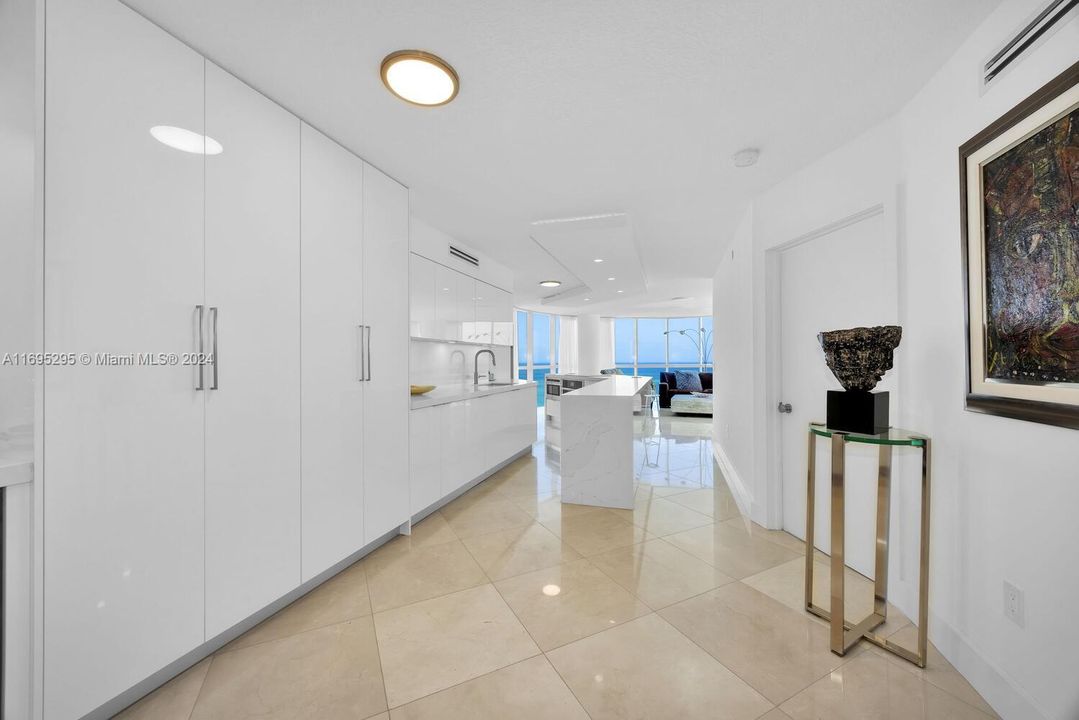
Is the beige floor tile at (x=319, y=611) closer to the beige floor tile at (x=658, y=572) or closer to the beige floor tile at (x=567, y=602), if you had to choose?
the beige floor tile at (x=567, y=602)

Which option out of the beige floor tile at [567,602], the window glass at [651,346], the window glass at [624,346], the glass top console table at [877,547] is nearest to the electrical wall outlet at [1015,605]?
the glass top console table at [877,547]

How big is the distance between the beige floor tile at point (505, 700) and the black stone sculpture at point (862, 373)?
152 centimetres

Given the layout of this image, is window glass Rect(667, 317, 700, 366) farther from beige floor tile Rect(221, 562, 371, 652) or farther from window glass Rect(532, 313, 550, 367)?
beige floor tile Rect(221, 562, 371, 652)

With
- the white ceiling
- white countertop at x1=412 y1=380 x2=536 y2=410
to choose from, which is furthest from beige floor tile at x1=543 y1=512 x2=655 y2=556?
the white ceiling

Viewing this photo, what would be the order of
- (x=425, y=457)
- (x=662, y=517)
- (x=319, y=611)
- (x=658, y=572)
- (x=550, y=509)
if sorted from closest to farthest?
(x=319, y=611) < (x=658, y=572) < (x=425, y=457) < (x=662, y=517) < (x=550, y=509)

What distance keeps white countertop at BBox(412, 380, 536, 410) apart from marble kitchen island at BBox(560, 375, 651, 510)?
91 cm

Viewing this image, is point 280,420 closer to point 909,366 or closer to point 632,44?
point 632,44

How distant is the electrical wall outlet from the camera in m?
1.37

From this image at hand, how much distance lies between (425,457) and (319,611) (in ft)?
3.89

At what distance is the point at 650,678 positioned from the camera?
160 centimetres

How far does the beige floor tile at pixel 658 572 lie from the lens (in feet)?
7.14

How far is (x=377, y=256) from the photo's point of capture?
8.51 feet

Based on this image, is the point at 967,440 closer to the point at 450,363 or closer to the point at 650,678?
the point at 650,678

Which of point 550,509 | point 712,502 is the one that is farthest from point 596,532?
point 712,502
